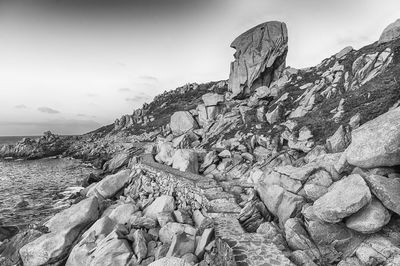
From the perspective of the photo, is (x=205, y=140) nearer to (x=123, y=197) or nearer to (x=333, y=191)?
(x=123, y=197)

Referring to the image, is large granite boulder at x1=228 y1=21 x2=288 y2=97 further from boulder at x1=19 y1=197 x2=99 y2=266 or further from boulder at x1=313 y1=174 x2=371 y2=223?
boulder at x1=313 y1=174 x2=371 y2=223

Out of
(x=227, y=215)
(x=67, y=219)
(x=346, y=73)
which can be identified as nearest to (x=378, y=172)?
(x=227, y=215)

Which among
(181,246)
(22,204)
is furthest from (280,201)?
(22,204)

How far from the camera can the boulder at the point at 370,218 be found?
359 inches

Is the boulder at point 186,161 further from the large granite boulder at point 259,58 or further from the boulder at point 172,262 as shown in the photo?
the large granite boulder at point 259,58

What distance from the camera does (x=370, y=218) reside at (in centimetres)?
922

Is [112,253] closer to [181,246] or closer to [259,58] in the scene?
[181,246]

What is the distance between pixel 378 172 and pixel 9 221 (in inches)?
1111

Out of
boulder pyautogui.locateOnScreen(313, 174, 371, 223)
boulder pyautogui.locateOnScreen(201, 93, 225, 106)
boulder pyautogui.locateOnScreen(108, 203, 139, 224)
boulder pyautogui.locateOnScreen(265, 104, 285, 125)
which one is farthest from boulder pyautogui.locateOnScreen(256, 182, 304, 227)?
boulder pyautogui.locateOnScreen(201, 93, 225, 106)

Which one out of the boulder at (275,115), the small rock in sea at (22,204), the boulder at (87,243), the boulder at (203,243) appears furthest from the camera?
the boulder at (275,115)

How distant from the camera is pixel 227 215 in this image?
13680 mm

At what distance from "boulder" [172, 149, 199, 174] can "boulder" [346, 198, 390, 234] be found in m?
16.7

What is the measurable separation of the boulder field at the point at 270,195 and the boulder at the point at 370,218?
1.5 inches


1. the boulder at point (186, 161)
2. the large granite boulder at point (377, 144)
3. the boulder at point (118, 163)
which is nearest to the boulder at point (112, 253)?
the large granite boulder at point (377, 144)
